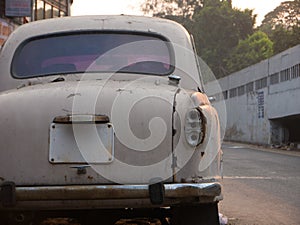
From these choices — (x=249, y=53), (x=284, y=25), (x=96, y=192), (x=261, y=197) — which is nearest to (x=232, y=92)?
(x=249, y=53)

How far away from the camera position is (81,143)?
3729 millimetres

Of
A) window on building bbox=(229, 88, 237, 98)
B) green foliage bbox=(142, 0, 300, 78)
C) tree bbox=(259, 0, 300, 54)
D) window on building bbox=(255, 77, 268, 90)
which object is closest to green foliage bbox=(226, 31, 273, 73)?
green foliage bbox=(142, 0, 300, 78)

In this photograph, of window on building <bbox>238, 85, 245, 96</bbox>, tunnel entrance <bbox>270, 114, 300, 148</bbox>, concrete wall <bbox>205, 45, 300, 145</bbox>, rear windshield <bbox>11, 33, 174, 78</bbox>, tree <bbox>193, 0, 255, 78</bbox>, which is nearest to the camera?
rear windshield <bbox>11, 33, 174, 78</bbox>

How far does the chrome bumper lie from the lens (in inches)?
142

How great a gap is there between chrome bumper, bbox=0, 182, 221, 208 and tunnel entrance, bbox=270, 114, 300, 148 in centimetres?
2850

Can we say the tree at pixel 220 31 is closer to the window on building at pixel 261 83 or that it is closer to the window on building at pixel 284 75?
the window on building at pixel 261 83

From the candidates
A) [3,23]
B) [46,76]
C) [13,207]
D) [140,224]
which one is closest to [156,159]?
[13,207]

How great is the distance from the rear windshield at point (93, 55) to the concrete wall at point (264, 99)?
1909cm

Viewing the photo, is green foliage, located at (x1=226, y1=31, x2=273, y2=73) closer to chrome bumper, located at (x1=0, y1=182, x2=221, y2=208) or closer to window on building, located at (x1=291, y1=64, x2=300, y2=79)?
window on building, located at (x1=291, y1=64, x2=300, y2=79)

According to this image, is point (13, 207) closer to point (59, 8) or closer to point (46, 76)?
point (46, 76)

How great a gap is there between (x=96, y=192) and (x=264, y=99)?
3139cm

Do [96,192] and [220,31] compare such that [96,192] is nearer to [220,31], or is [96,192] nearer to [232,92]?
[232,92]

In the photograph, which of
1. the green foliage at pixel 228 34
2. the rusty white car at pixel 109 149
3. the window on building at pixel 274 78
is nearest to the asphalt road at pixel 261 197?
the rusty white car at pixel 109 149

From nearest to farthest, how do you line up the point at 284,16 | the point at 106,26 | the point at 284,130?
the point at 106,26 < the point at 284,130 < the point at 284,16
